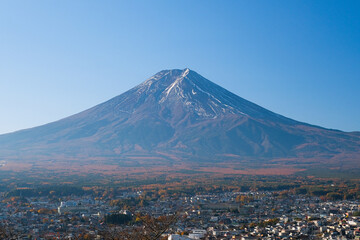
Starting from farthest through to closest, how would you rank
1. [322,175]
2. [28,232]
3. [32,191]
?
[322,175] < [32,191] < [28,232]

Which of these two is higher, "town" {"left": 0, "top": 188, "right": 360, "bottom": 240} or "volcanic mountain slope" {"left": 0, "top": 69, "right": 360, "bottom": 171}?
"volcanic mountain slope" {"left": 0, "top": 69, "right": 360, "bottom": 171}

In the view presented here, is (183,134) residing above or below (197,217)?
above

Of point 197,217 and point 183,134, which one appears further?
point 183,134

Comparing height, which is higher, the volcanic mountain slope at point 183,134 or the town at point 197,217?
the volcanic mountain slope at point 183,134

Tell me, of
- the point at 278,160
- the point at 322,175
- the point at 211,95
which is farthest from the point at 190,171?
the point at 211,95

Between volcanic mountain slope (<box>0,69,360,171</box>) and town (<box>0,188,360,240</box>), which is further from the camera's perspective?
volcanic mountain slope (<box>0,69,360,171</box>)

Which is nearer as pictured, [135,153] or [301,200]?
[301,200]

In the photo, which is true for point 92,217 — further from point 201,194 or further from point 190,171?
point 190,171

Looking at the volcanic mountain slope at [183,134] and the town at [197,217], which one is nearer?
the town at [197,217]
